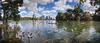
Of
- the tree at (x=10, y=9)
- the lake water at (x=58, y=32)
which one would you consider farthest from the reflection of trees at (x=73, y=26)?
the tree at (x=10, y=9)

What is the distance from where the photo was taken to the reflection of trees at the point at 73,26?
440 centimetres

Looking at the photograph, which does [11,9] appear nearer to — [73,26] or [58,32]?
[58,32]

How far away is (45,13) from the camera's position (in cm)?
441

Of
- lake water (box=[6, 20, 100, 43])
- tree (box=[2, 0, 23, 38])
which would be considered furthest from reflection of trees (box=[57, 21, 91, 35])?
tree (box=[2, 0, 23, 38])

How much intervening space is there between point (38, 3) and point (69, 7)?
0.53 m

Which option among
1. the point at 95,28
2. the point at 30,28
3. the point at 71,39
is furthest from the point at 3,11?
the point at 95,28

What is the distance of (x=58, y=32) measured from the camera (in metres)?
4.40

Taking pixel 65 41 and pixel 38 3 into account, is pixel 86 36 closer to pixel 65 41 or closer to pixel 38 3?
pixel 65 41

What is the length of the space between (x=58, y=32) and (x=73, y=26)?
0.28 metres

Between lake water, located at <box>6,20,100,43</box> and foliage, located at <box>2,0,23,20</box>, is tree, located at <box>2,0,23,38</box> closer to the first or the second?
foliage, located at <box>2,0,23,20</box>

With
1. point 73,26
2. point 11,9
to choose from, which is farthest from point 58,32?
point 11,9

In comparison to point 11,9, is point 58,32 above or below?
below

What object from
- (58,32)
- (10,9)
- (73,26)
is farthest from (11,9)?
(73,26)

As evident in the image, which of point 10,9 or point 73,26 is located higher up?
point 10,9
